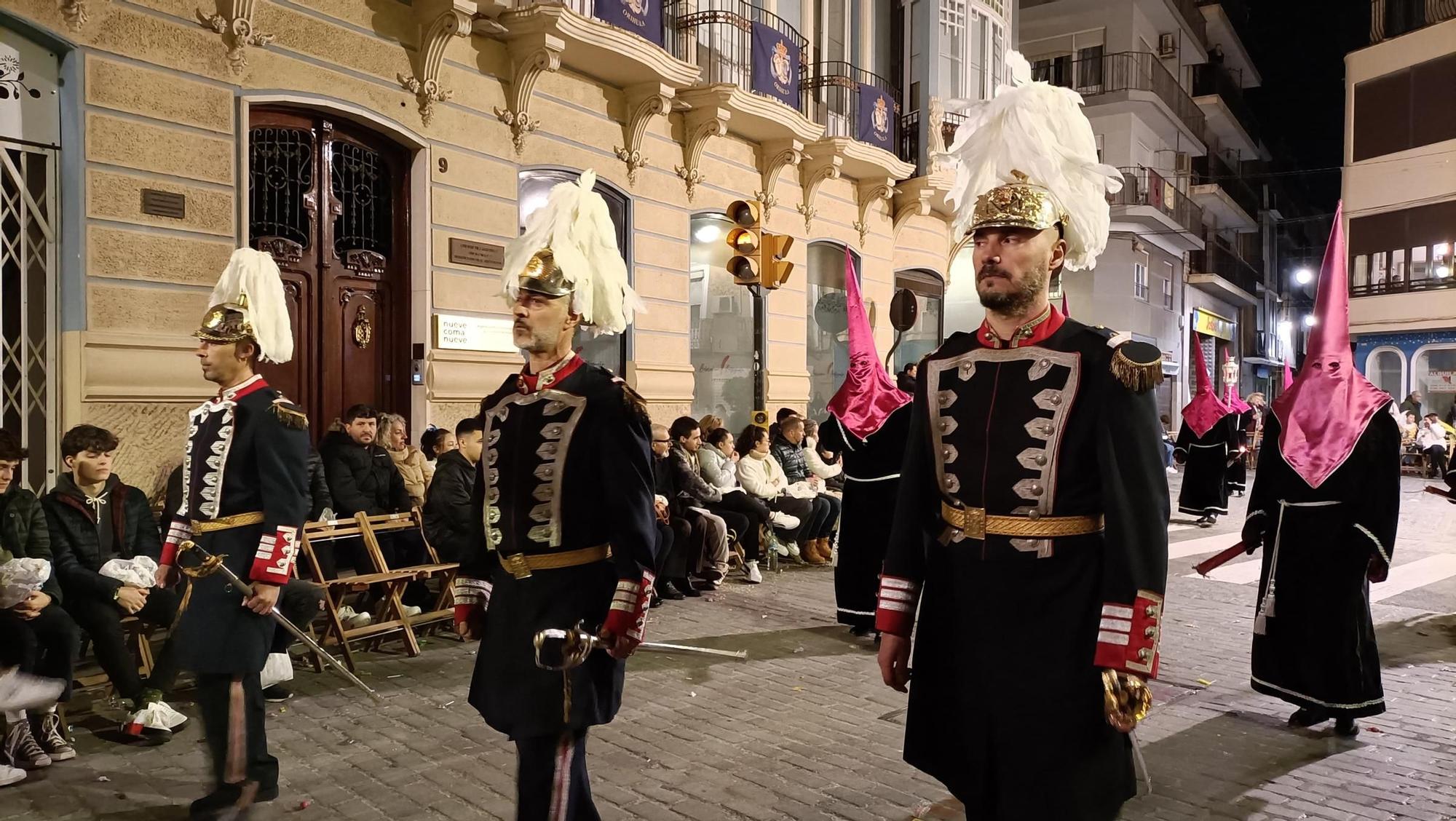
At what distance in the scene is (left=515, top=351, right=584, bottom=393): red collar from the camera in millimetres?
3342

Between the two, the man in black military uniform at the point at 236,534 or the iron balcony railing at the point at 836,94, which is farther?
the iron balcony railing at the point at 836,94

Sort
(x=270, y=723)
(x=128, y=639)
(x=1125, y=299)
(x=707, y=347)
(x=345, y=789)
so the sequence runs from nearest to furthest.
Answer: (x=345, y=789) → (x=270, y=723) → (x=128, y=639) → (x=707, y=347) → (x=1125, y=299)

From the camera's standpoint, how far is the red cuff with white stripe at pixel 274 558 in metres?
4.02

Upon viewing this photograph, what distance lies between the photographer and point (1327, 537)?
18.0ft

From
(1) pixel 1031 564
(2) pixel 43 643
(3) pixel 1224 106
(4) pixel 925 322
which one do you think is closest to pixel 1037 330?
(1) pixel 1031 564

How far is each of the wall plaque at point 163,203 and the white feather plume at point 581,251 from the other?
19.0 feet

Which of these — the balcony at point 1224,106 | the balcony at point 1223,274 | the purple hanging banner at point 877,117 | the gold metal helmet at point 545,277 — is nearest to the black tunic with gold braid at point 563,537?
the gold metal helmet at point 545,277

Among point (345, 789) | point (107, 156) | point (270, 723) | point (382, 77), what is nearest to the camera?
point (345, 789)

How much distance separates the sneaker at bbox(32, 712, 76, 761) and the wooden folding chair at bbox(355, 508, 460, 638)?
2.24 metres

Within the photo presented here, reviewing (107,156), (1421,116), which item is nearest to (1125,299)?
(1421,116)

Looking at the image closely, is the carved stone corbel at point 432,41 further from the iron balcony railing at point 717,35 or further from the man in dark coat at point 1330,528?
the man in dark coat at point 1330,528

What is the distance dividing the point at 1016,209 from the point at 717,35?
42.2ft

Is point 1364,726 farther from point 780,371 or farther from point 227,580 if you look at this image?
point 780,371

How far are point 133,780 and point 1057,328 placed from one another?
4.65 meters
